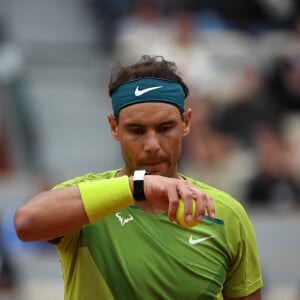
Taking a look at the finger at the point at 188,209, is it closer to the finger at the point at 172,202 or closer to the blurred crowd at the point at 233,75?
the finger at the point at 172,202

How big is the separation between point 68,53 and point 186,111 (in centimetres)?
1070

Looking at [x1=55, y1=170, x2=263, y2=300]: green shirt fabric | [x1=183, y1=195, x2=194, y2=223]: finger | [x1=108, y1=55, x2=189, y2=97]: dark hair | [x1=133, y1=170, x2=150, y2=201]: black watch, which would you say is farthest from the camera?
[x1=108, y1=55, x2=189, y2=97]: dark hair

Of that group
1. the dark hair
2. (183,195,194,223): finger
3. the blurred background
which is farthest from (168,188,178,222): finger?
the blurred background

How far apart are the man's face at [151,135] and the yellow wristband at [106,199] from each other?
0.28m

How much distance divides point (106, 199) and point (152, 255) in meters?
0.50

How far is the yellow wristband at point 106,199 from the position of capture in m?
3.93

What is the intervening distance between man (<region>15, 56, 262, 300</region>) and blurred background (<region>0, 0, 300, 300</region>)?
5.15 metres

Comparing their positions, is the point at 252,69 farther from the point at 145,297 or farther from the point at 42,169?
the point at 145,297

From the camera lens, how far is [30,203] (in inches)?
156

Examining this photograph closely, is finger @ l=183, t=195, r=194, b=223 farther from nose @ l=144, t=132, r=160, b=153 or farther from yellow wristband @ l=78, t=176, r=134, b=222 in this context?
nose @ l=144, t=132, r=160, b=153

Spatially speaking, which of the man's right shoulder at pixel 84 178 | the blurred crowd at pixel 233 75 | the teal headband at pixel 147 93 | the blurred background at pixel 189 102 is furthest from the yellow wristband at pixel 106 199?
the blurred crowd at pixel 233 75

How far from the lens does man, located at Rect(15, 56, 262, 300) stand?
426 centimetres

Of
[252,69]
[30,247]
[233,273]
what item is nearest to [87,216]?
[233,273]

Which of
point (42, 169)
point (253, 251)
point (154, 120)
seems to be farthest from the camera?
point (42, 169)
